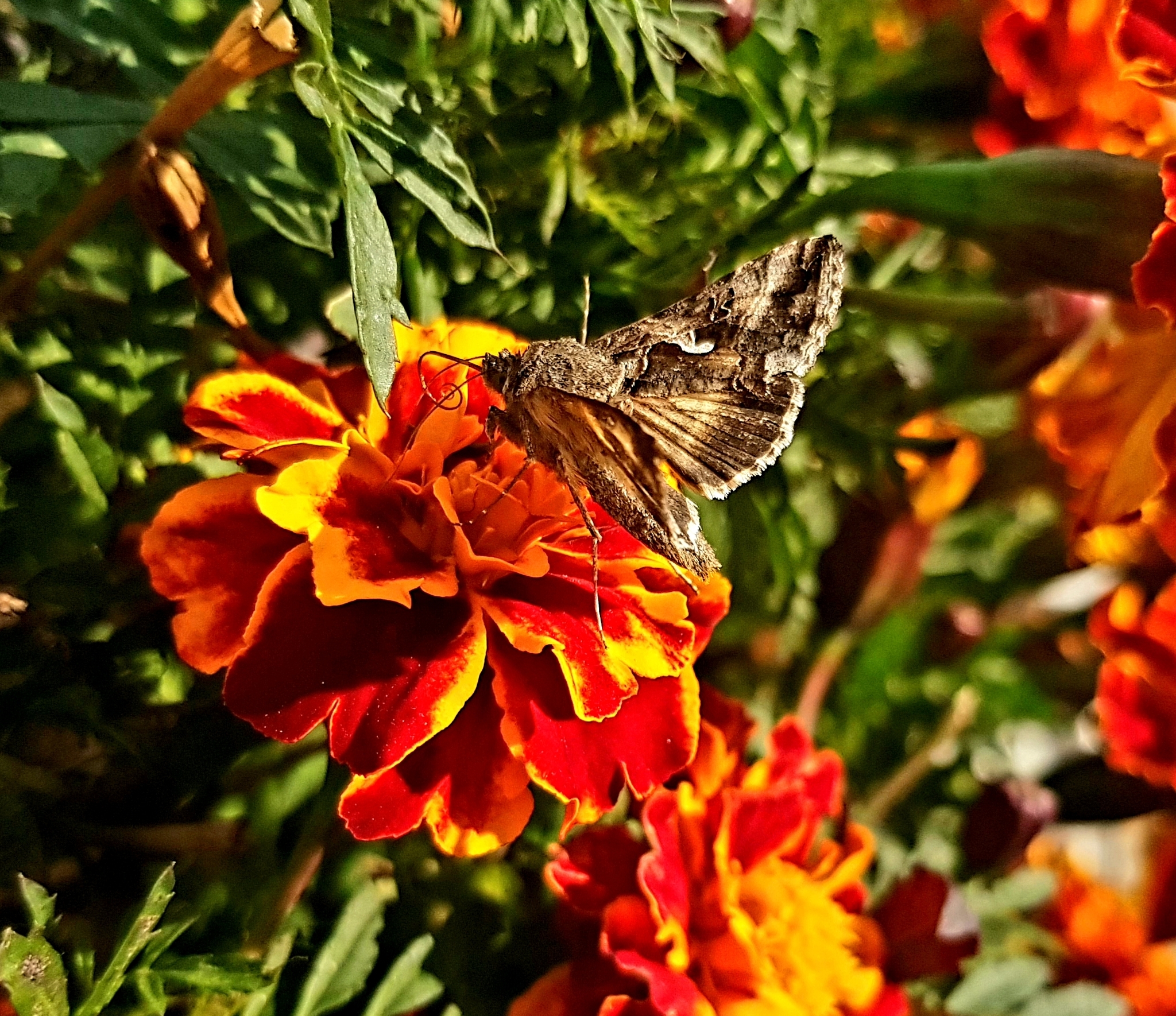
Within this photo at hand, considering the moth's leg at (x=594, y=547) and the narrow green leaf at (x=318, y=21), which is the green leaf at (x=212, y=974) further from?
the narrow green leaf at (x=318, y=21)

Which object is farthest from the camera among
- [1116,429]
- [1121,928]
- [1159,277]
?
[1121,928]

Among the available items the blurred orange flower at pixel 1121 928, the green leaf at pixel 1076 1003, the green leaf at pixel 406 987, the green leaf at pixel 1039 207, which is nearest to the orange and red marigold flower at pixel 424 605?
the green leaf at pixel 406 987

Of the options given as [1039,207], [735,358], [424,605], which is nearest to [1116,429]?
[1039,207]

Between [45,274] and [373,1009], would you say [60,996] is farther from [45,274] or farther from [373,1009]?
[45,274]

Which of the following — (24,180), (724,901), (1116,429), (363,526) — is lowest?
(724,901)

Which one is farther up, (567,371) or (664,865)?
(567,371)

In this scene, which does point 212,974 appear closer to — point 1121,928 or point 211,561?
point 211,561
